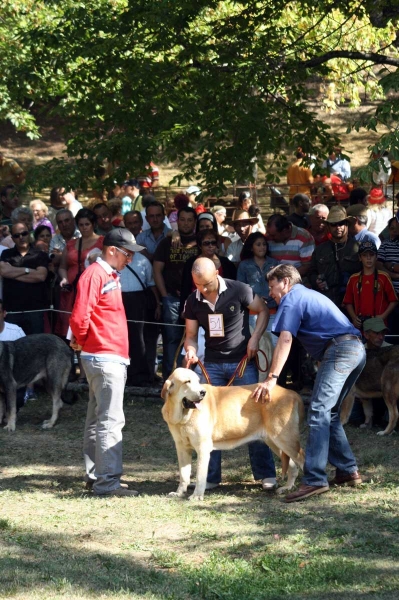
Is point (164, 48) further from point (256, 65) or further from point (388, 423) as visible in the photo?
point (388, 423)

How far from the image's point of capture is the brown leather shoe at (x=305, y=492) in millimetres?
7656

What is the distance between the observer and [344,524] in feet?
23.0

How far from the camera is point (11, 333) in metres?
11.3

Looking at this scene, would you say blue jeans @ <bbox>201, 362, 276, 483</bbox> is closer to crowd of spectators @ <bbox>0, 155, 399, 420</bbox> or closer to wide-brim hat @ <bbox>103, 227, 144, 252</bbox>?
wide-brim hat @ <bbox>103, 227, 144, 252</bbox>

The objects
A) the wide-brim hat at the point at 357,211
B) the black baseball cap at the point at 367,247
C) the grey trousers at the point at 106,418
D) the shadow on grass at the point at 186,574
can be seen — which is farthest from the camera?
the wide-brim hat at the point at 357,211

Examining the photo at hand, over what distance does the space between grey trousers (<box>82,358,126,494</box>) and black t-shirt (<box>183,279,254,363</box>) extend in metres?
0.78

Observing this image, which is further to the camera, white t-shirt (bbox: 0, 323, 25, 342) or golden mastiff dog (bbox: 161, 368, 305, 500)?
white t-shirt (bbox: 0, 323, 25, 342)

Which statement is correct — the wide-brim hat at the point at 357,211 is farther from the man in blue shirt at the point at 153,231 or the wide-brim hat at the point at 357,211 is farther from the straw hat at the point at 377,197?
the straw hat at the point at 377,197

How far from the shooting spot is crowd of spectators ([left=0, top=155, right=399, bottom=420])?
10.9m

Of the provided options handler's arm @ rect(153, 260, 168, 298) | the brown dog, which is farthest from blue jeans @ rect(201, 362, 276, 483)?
handler's arm @ rect(153, 260, 168, 298)

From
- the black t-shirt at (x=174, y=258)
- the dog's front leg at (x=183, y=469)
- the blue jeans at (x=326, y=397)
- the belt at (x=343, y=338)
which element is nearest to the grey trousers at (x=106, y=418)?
the dog's front leg at (x=183, y=469)

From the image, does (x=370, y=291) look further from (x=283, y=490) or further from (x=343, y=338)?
(x=283, y=490)

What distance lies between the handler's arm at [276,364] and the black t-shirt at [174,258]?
405 cm

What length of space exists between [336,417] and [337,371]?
44 centimetres
